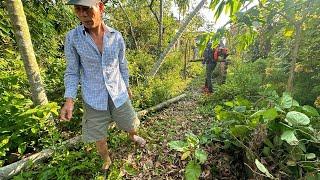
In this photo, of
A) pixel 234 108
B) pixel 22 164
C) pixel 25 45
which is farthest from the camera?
pixel 25 45

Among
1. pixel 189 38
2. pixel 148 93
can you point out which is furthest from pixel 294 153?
pixel 189 38

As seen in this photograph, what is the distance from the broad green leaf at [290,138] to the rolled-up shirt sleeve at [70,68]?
6.51 ft

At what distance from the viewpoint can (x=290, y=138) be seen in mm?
2061

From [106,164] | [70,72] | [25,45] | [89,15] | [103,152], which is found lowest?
[106,164]

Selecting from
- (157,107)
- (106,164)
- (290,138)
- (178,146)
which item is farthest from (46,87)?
(290,138)

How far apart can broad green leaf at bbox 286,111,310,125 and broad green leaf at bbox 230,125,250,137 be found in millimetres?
413

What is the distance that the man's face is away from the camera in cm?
261

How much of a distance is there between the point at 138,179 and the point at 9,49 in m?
3.42

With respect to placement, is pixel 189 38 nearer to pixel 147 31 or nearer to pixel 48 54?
pixel 147 31

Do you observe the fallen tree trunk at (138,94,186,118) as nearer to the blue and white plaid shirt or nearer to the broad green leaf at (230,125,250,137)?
the blue and white plaid shirt

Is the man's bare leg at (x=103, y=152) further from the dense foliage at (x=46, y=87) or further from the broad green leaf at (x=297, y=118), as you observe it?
the broad green leaf at (x=297, y=118)

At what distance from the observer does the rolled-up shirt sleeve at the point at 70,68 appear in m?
2.81

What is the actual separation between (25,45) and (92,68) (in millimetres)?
1268

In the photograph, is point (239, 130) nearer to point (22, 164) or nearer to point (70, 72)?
point (70, 72)
